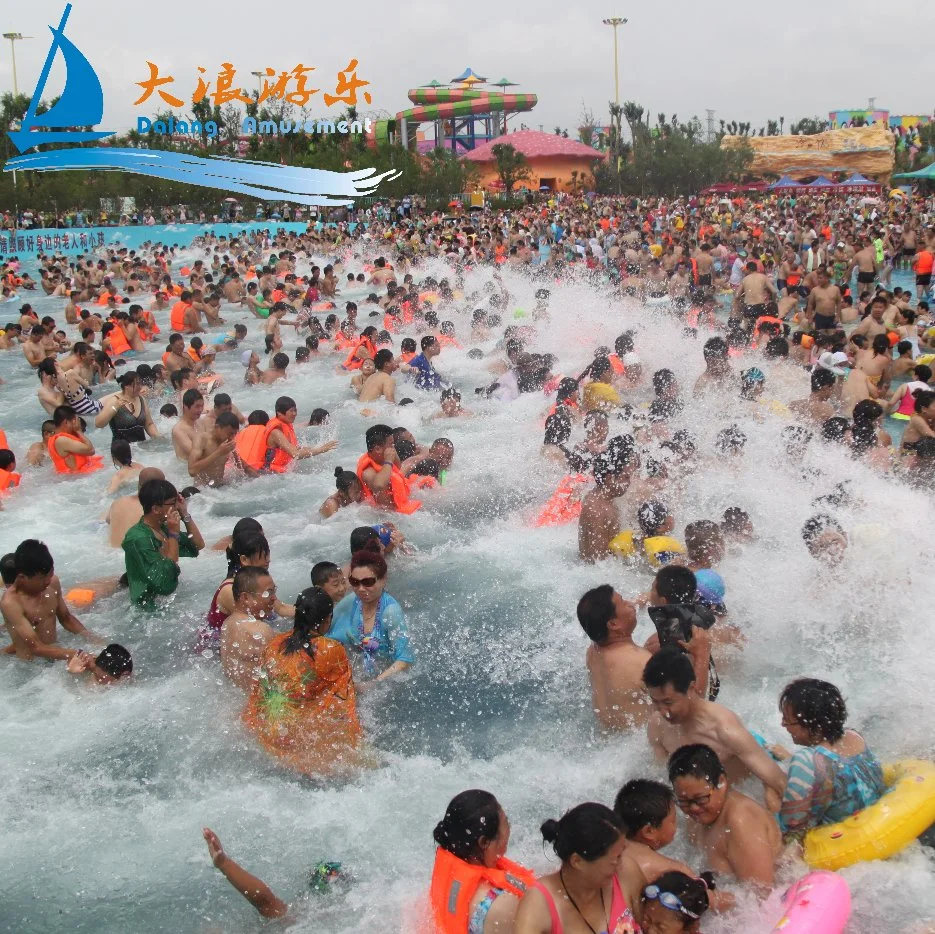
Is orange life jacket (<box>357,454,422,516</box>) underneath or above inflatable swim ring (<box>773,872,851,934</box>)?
above

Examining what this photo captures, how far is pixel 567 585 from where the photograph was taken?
659 centimetres

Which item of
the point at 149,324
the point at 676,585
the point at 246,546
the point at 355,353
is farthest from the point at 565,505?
the point at 149,324

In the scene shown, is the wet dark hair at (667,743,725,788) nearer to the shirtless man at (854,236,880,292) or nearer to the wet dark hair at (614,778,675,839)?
the wet dark hair at (614,778,675,839)

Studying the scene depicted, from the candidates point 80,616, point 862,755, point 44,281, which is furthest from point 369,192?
point 862,755

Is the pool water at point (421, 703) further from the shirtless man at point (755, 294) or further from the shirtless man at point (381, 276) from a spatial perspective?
the shirtless man at point (381, 276)

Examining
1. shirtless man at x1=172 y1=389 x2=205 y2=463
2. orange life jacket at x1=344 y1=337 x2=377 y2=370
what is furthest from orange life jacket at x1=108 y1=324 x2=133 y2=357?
shirtless man at x1=172 y1=389 x2=205 y2=463

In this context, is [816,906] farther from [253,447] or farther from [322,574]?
[253,447]

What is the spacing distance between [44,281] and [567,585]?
23.1 metres

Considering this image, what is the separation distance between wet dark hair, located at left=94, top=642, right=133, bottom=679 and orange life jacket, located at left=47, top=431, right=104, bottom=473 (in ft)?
13.0

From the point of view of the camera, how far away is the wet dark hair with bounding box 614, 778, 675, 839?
3.21 m

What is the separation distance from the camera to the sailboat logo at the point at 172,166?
4069 cm

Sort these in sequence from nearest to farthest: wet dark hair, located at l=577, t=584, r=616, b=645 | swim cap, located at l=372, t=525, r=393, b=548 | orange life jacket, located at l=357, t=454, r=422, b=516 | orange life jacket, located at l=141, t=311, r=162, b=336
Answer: wet dark hair, located at l=577, t=584, r=616, b=645
swim cap, located at l=372, t=525, r=393, b=548
orange life jacket, located at l=357, t=454, r=422, b=516
orange life jacket, located at l=141, t=311, r=162, b=336

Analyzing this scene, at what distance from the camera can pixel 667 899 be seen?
2902 mm

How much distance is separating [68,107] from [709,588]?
41.1 metres
